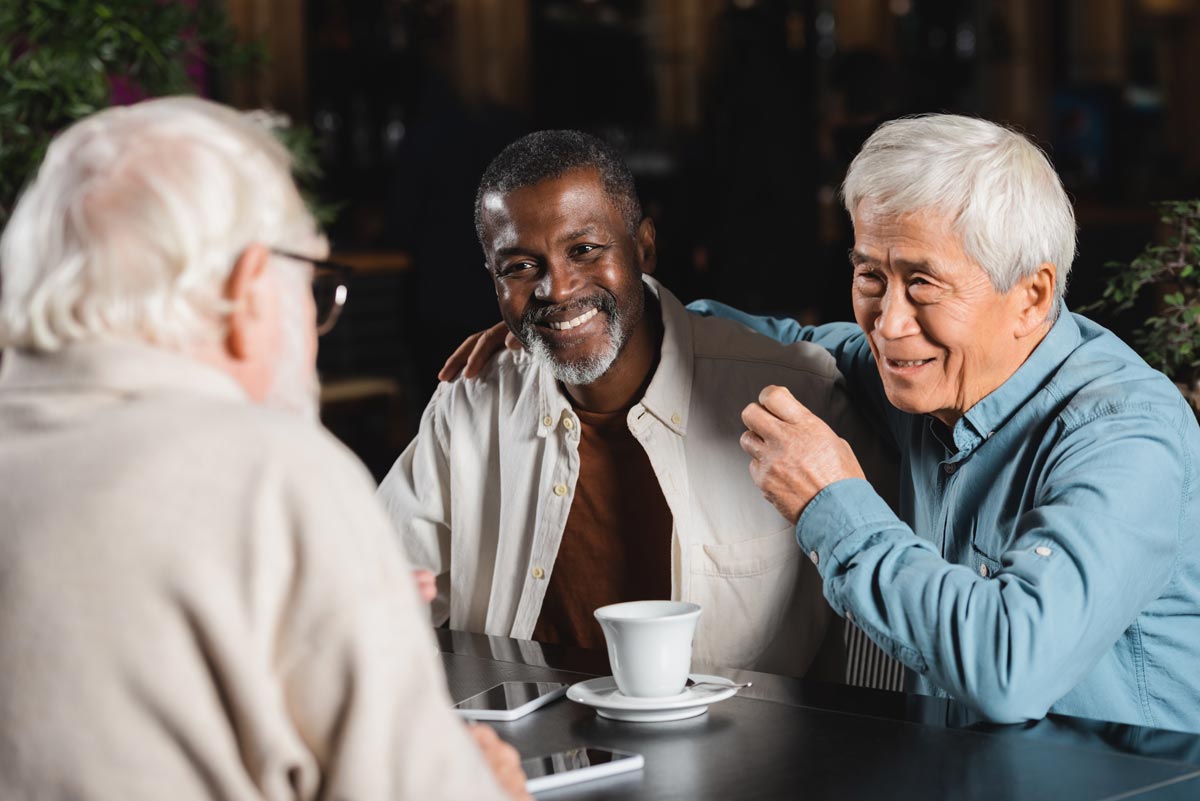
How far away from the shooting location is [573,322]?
6.79 feet

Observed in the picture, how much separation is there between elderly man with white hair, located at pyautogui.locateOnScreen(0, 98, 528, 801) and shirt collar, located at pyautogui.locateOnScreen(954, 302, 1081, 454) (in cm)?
96

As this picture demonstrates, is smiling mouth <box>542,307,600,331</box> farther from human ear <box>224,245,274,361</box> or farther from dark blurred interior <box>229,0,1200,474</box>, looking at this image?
human ear <box>224,245,274,361</box>

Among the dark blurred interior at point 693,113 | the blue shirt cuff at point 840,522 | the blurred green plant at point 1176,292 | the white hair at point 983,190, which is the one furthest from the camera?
the dark blurred interior at point 693,113

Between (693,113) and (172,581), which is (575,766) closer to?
(172,581)

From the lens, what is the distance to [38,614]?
88 centimetres

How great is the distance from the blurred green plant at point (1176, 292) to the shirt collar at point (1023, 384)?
0.32 m

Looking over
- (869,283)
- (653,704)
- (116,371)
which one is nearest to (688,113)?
(869,283)

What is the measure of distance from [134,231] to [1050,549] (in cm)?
95

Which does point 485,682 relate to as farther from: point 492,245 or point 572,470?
point 492,245

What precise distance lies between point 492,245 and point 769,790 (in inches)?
45.6

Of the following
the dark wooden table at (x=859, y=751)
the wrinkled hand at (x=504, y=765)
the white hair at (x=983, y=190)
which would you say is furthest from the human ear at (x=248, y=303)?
the white hair at (x=983, y=190)

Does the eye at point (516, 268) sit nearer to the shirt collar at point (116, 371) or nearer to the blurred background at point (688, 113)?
the blurred background at point (688, 113)

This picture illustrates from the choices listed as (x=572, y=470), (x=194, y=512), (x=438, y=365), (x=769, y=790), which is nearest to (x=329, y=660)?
(x=194, y=512)

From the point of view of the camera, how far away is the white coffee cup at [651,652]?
140cm
